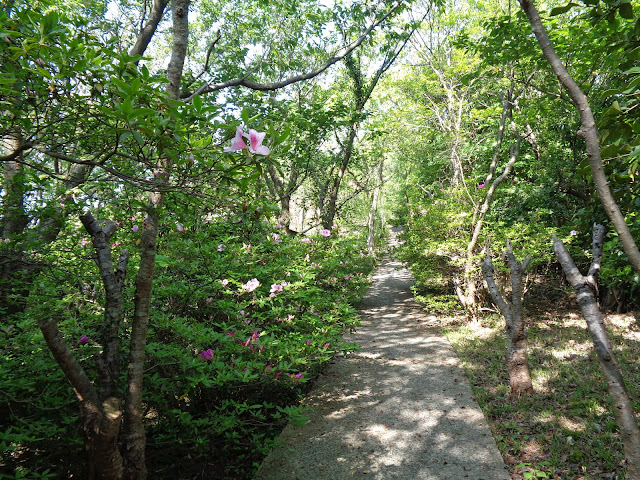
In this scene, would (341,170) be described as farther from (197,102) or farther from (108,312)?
(197,102)

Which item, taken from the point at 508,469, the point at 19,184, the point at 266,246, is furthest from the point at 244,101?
the point at 508,469

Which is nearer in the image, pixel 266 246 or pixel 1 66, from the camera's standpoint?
pixel 1 66

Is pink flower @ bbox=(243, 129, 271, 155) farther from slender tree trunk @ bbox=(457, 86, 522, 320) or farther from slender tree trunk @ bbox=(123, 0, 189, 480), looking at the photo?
slender tree trunk @ bbox=(457, 86, 522, 320)

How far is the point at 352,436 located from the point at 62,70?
3743 millimetres

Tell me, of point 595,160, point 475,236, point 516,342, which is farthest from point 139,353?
point 475,236

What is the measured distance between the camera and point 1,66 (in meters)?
1.57

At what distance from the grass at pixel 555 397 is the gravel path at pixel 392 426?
22 cm

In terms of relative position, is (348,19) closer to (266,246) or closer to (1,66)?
(266,246)

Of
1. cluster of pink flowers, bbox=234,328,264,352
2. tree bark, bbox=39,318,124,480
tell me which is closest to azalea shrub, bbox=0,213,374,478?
cluster of pink flowers, bbox=234,328,264,352

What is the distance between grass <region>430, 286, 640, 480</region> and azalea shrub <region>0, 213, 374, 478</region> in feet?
6.65

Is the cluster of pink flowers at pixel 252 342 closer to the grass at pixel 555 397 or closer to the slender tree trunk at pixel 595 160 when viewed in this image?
the grass at pixel 555 397

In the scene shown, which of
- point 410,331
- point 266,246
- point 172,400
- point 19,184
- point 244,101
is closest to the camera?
point 19,184

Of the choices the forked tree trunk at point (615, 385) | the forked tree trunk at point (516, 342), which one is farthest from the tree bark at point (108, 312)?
the forked tree trunk at point (516, 342)

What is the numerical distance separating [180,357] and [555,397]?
4.22m
